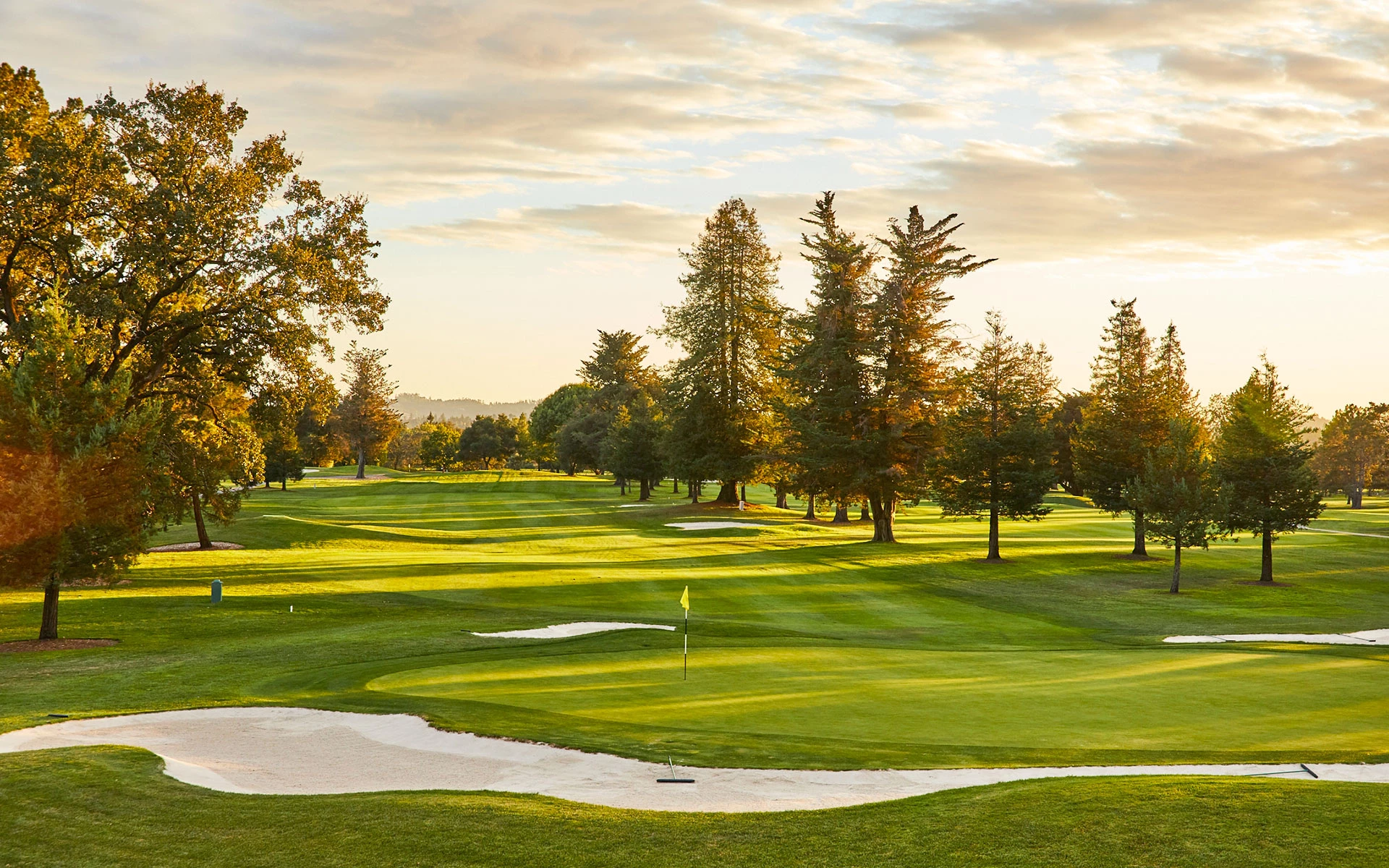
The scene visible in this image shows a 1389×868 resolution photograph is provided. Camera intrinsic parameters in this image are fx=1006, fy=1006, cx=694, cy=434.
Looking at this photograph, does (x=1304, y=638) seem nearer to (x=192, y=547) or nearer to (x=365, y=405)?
(x=192, y=547)

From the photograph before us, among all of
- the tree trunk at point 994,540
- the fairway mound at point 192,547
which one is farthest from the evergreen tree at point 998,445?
the fairway mound at point 192,547

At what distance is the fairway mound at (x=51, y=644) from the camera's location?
73.3 ft

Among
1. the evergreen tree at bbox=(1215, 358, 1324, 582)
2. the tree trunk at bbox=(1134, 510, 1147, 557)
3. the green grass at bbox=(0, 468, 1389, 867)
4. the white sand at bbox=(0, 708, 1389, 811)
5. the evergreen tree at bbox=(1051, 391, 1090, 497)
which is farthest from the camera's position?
the evergreen tree at bbox=(1051, 391, 1090, 497)

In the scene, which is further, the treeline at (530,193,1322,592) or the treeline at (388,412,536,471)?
the treeline at (388,412,536,471)

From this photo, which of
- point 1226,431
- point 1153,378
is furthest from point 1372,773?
point 1153,378

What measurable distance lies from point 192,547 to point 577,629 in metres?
27.8

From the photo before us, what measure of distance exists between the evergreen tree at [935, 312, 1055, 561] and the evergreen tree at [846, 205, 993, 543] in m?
5.77

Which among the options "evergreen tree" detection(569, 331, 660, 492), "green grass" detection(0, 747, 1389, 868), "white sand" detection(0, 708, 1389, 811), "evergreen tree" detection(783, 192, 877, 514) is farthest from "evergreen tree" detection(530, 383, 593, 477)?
"green grass" detection(0, 747, 1389, 868)

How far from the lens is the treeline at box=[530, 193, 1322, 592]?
1628 inches

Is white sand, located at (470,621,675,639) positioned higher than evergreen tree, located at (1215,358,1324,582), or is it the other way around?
evergreen tree, located at (1215,358,1324,582)

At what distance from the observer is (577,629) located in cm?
2578

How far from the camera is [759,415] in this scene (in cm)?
6850

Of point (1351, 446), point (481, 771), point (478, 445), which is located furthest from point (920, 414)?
point (478, 445)

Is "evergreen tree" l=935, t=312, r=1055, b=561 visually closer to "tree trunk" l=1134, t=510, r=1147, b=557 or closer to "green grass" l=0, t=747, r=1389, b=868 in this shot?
"tree trunk" l=1134, t=510, r=1147, b=557
